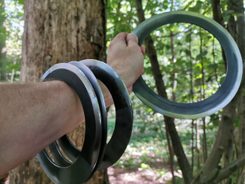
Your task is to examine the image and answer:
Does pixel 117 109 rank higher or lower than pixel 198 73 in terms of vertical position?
lower

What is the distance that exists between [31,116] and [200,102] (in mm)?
533

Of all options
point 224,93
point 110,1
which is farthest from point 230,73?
point 110,1

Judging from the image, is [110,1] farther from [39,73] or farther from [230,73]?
[230,73]

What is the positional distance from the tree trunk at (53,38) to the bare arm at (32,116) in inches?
30.3

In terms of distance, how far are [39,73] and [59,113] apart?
0.83 m

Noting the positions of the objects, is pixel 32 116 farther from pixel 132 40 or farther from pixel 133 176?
pixel 133 176

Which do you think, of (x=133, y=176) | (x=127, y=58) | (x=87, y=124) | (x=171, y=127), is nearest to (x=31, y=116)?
(x=87, y=124)

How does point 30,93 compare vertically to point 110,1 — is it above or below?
below

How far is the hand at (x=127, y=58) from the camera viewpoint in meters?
0.92

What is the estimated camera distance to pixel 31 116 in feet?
2.05

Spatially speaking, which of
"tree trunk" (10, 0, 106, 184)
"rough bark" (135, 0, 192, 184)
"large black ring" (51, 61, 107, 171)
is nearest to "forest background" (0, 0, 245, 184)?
"rough bark" (135, 0, 192, 184)

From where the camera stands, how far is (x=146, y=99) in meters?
1.04

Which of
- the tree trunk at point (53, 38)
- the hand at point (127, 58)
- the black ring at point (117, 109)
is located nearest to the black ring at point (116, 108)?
the black ring at point (117, 109)

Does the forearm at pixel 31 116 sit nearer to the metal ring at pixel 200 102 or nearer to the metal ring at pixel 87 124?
the metal ring at pixel 87 124
